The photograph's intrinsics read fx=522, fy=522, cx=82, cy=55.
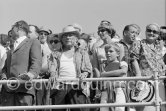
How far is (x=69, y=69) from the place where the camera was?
8672 millimetres

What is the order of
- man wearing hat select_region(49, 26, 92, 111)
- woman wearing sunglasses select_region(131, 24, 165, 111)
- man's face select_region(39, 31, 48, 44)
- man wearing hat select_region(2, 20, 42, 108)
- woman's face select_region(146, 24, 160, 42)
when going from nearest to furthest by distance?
1. man wearing hat select_region(2, 20, 42, 108)
2. man wearing hat select_region(49, 26, 92, 111)
3. woman wearing sunglasses select_region(131, 24, 165, 111)
4. woman's face select_region(146, 24, 160, 42)
5. man's face select_region(39, 31, 48, 44)

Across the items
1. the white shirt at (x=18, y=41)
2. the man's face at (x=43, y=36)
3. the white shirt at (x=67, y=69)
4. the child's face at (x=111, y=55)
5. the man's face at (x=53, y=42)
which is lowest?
the white shirt at (x=67, y=69)

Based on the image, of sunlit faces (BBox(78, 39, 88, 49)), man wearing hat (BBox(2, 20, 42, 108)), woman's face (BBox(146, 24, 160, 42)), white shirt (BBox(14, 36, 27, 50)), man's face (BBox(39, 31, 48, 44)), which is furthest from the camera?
man's face (BBox(39, 31, 48, 44))

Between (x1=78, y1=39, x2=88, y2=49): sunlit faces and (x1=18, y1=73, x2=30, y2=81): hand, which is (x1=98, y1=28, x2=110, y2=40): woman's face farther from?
(x1=18, y1=73, x2=30, y2=81): hand

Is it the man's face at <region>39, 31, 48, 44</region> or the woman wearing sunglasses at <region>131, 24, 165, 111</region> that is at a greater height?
the man's face at <region>39, 31, 48, 44</region>

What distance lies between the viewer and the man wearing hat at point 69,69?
8461 millimetres

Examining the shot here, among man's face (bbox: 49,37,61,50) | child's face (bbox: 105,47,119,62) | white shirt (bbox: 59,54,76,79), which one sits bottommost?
white shirt (bbox: 59,54,76,79)

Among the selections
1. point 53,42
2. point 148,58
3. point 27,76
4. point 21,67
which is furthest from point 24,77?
point 53,42

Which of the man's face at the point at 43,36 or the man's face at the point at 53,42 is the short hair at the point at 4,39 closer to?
the man's face at the point at 43,36

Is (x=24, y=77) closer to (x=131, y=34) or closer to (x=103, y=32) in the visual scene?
(x=103, y=32)

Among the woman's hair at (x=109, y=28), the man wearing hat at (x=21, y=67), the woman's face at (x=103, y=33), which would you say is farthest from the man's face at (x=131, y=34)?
the man wearing hat at (x=21, y=67)

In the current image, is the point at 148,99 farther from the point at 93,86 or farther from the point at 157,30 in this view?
the point at 157,30

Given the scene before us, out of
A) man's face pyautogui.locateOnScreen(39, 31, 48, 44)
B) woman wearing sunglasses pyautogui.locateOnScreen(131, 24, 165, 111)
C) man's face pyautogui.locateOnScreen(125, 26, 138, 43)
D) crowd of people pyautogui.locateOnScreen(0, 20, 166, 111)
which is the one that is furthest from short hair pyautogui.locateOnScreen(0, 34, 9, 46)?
woman wearing sunglasses pyautogui.locateOnScreen(131, 24, 165, 111)

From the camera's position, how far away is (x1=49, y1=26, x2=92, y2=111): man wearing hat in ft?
27.8
